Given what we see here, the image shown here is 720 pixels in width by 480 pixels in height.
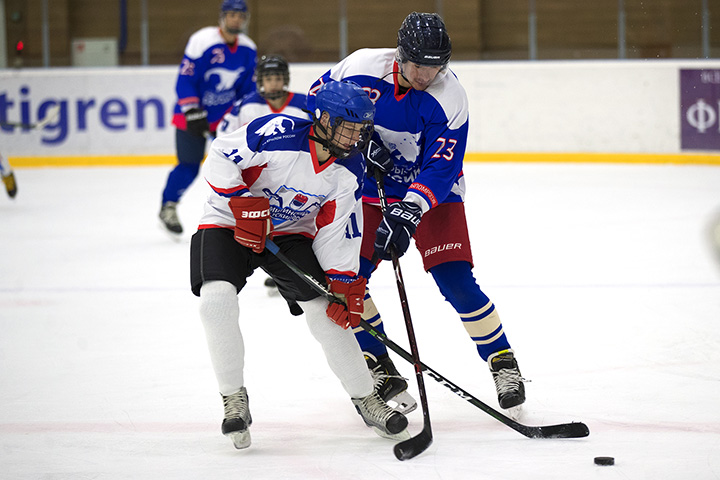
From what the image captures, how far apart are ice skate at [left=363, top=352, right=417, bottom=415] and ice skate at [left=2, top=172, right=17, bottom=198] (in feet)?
15.2

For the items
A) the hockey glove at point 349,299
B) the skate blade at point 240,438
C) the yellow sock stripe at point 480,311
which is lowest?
the skate blade at point 240,438

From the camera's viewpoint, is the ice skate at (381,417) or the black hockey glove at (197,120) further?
the black hockey glove at (197,120)

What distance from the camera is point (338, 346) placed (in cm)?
225

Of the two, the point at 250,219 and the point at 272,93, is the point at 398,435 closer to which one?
the point at 250,219

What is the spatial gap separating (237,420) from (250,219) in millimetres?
473

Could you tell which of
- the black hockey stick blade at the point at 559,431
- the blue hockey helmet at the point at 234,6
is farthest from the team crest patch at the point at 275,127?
the blue hockey helmet at the point at 234,6

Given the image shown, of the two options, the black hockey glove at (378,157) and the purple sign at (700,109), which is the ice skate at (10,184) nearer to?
the black hockey glove at (378,157)

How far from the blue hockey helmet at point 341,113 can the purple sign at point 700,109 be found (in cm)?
648

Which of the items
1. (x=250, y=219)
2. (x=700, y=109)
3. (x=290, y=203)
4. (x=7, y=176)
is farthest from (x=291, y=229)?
(x=700, y=109)

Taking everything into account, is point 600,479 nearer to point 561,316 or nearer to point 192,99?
point 561,316

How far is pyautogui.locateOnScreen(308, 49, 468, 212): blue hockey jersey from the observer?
244 cm

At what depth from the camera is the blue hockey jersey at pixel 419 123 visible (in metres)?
2.44

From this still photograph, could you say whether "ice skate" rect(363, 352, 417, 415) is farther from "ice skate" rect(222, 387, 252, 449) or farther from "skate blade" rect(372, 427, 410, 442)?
"ice skate" rect(222, 387, 252, 449)

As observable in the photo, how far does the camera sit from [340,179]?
2268 mm
